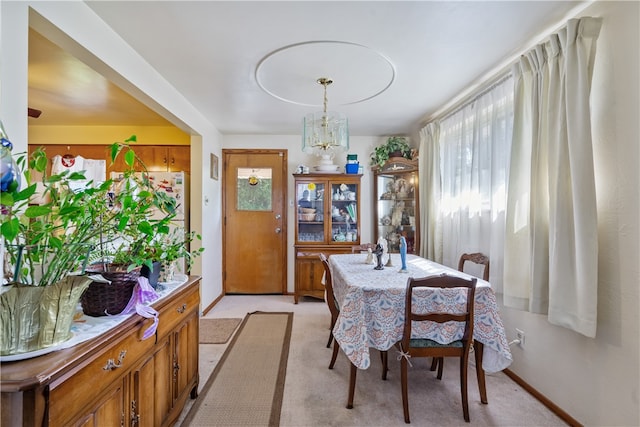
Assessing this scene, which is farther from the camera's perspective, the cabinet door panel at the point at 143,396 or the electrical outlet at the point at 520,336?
the electrical outlet at the point at 520,336

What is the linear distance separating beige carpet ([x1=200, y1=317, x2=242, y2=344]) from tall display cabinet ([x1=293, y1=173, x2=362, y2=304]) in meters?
1.00

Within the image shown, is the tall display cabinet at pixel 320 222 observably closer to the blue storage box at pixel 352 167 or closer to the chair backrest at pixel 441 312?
the blue storage box at pixel 352 167

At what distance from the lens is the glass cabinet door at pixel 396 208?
13.0 ft

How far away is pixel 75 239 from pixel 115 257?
0.39m

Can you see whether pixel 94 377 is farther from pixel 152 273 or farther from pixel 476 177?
pixel 476 177

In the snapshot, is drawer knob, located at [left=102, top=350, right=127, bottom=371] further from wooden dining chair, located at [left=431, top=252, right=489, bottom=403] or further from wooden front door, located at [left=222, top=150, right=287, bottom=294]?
wooden front door, located at [left=222, top=150, right=287, bottom=294]

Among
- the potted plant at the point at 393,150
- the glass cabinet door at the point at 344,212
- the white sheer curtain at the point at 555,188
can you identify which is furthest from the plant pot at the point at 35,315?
the potted plant at the point at 393,150

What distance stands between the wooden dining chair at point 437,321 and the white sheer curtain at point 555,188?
48cm

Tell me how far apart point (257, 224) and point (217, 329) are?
5.58 feet

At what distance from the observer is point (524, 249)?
1.99 m

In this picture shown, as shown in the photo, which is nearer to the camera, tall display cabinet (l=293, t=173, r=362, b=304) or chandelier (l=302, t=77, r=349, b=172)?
chandelier (l=302, t=77, r=349, b=172)

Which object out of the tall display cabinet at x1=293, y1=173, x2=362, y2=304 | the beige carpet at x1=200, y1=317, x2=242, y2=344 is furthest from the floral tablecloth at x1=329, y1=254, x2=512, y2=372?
the tall display cabinet at x1=293, y1=173, x2=362, y2=304

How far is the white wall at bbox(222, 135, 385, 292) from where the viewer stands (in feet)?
14.4

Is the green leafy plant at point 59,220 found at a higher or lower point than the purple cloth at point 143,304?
higher
